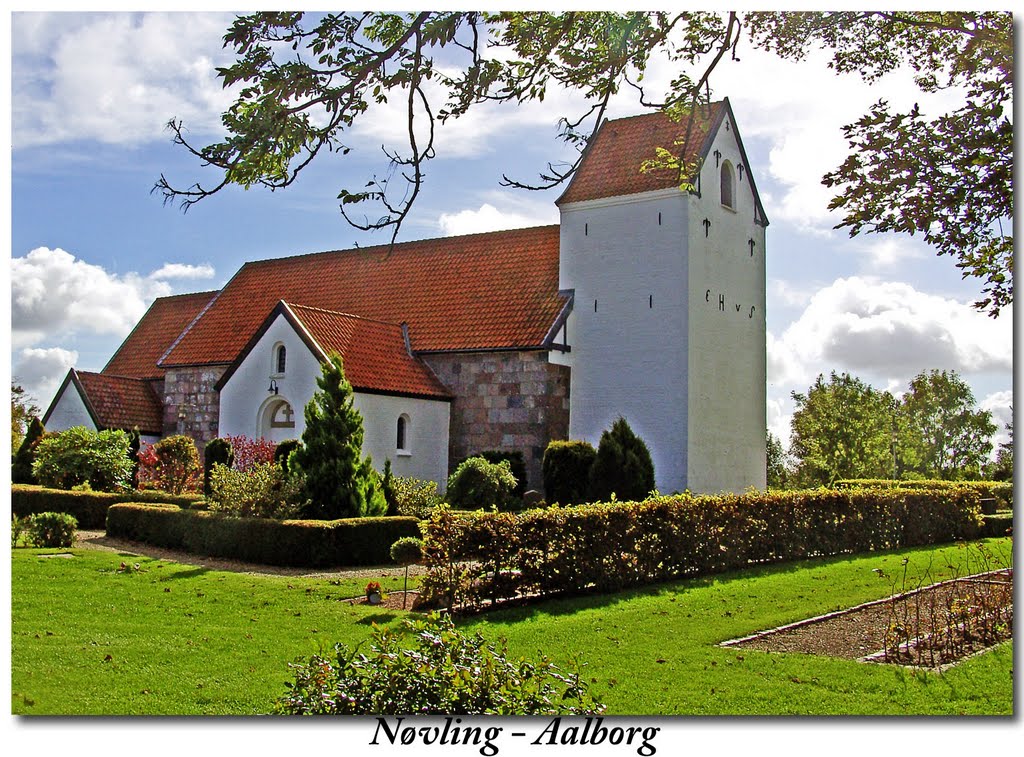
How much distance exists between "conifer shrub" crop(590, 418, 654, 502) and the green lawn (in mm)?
5256

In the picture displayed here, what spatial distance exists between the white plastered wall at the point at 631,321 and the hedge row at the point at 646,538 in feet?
12.6

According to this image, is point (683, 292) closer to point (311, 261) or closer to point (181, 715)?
point (311, 261)

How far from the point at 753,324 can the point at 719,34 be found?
1315 cm

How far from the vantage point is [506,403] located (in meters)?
19.5

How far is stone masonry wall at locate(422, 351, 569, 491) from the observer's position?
18.9 meters

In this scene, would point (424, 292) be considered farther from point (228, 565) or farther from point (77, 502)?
point (228, 565)

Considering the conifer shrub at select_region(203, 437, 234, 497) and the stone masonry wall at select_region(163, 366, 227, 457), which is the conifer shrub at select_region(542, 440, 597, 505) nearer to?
the conifer shrub at select_region(203, 437, 234, 497)

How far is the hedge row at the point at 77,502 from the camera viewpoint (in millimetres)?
15852

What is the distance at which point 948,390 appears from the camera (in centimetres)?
2634

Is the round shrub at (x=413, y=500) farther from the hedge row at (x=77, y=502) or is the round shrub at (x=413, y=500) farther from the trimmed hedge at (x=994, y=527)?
the trimmed hedge at (x=994, y=527)

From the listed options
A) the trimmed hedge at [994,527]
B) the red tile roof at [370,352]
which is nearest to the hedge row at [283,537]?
the red tile roof at [370,352]

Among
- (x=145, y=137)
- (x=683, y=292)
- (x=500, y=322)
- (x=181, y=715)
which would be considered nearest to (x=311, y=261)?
(x=500, y=322)

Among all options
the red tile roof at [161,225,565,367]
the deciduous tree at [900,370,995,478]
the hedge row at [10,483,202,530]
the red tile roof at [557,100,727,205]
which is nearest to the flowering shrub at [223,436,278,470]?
the hedge row at [10,483,202,530]

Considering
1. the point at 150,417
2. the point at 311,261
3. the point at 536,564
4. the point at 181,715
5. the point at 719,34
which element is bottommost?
the point at 181,715
